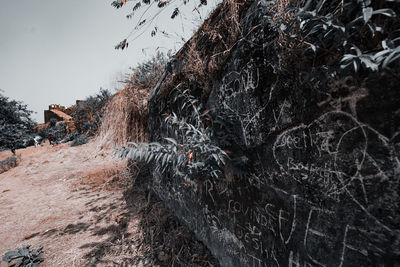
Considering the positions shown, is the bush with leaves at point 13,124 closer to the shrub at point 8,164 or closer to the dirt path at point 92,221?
the shrub at point 8,164

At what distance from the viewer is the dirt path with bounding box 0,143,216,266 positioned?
2318 millimetres

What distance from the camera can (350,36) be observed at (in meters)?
0.74

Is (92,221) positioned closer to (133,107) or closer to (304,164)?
(133,107)

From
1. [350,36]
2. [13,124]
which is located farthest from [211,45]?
[13,124]

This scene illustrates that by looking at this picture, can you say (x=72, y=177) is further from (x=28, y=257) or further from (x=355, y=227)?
(x=355, y=227)

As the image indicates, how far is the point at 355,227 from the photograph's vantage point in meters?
0.80

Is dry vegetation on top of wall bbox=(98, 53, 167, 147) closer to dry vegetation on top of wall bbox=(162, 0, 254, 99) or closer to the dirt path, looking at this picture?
the dirt path

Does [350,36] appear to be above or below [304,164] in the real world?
above

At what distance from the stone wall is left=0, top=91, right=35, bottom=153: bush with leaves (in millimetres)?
12035

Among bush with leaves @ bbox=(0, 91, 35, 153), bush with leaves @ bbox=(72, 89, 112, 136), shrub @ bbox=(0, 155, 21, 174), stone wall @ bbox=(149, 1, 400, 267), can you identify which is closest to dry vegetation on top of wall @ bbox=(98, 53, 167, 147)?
stone wall @ bbox=(149, 1, 400, 267)

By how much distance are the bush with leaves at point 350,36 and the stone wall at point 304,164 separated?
0.10 metres

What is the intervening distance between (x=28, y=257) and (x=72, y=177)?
3209 millimetres

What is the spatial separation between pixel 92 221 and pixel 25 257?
0.89 m

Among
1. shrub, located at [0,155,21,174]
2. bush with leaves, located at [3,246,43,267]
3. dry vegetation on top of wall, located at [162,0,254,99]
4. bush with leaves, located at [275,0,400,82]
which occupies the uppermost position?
dry vegetation on top of wall, located at [162,0,254,99]
